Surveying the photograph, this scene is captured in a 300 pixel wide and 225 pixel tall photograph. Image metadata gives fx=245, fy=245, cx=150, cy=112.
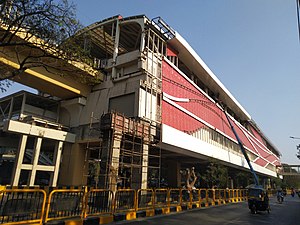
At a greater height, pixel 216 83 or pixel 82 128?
pixel 216 83

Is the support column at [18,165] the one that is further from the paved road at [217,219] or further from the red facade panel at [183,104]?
the paved road at [217,219]

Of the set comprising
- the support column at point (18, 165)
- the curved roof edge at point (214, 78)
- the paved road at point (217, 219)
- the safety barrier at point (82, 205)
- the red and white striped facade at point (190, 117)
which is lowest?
the paved road at point (217, 219)

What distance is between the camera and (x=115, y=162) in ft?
55.0

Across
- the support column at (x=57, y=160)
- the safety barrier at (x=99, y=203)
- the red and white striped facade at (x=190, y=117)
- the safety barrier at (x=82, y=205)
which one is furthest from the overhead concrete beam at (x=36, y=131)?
the safety barrier at (x=99, y=203)

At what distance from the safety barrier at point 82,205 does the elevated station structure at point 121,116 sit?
Answer: 415 cm

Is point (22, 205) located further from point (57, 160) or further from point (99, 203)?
point (57, 160)

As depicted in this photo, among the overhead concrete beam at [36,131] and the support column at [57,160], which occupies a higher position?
the overhead concrete beam at [36,131]

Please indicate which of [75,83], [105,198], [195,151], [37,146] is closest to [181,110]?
[195,151]

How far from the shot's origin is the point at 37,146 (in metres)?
21.3

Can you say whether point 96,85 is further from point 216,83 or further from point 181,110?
point 216,83

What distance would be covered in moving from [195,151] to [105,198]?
17091mm

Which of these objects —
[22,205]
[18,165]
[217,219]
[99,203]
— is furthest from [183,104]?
[22,205]

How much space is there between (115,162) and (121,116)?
319 centimetres

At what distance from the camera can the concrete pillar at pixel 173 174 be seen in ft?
109
